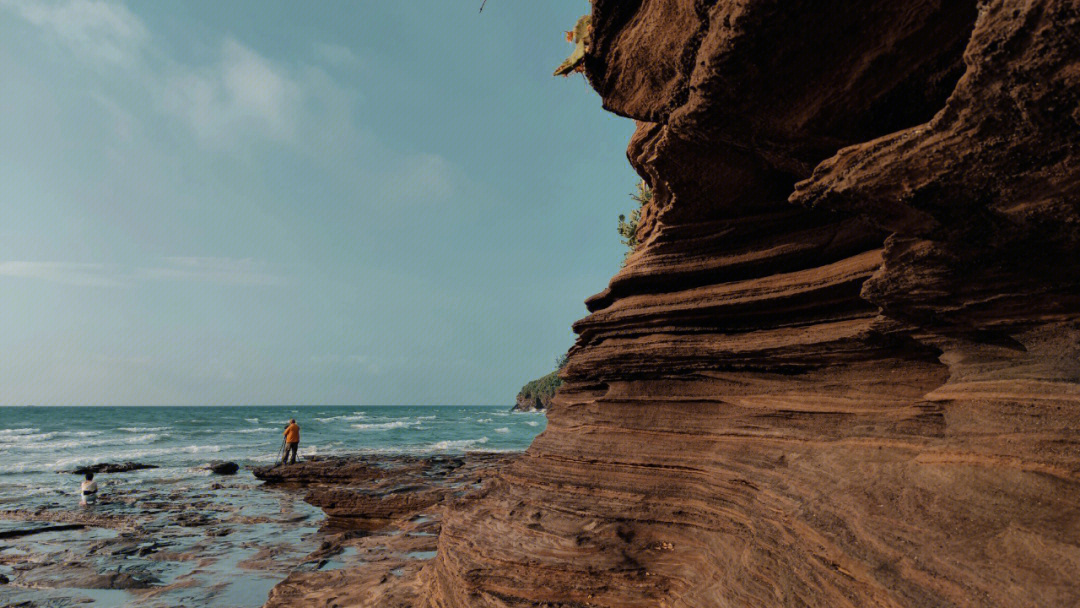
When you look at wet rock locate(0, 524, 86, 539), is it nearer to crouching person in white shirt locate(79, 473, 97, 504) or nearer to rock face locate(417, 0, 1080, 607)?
crouching person in white shirt locate(79, 473, 97, 504)

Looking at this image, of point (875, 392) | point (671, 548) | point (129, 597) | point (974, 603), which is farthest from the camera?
point (129, 597)

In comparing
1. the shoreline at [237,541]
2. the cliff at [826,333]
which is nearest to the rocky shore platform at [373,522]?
the shoreline at [237,541]

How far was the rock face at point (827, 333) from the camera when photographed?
3.67 meters

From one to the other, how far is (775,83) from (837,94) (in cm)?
48

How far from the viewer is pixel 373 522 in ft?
53.9

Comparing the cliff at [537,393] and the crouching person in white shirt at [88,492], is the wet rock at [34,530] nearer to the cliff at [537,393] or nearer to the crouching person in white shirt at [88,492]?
the crouching person in white shirt at [88,492]

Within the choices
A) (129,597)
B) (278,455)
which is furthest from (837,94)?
(278,455)

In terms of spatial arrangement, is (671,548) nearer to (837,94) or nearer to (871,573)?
(871,573)

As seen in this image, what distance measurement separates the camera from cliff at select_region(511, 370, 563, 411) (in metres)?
140

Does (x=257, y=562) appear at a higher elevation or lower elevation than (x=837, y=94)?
lower

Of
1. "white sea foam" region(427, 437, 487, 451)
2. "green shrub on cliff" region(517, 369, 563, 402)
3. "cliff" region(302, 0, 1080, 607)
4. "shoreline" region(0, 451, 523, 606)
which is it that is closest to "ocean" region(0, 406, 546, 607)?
"shoreline" region(0, 451, 523, 606)

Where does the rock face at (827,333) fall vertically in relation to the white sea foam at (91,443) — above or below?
above

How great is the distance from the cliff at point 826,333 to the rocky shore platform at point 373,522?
2043 mm

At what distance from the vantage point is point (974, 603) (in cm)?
361
